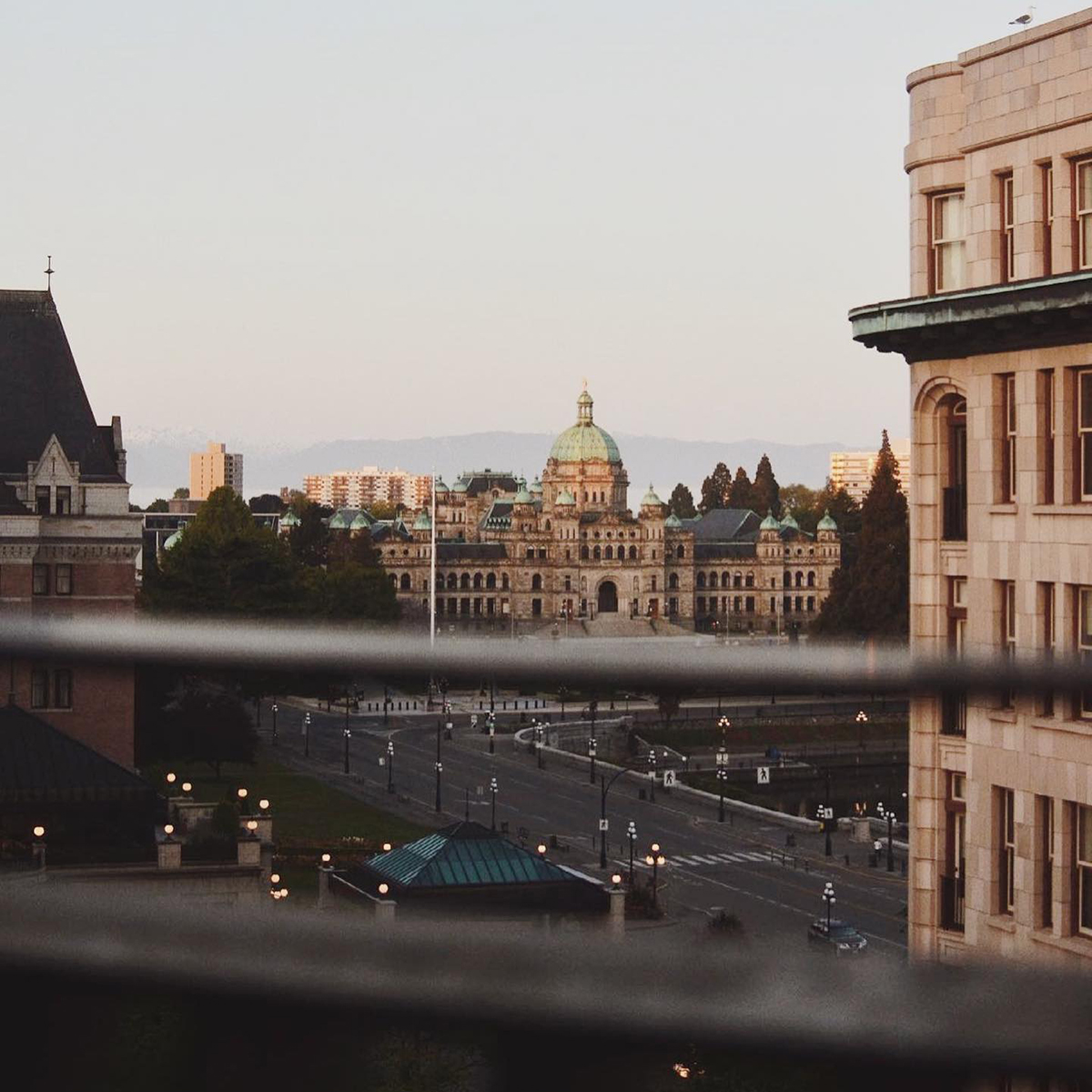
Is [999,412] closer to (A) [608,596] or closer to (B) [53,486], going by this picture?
(B) [53,486]

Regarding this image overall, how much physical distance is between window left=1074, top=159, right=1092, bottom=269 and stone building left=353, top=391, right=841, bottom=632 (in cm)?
12090

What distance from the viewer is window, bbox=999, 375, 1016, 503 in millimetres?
17891

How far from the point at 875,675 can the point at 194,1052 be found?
0.92m

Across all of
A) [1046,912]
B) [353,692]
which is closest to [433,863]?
[353,692]

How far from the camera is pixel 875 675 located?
7.47 ft

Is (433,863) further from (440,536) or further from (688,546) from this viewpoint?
(440,536)

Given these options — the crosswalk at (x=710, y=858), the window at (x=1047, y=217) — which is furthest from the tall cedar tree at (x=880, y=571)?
the window at (x=1047, y=217)

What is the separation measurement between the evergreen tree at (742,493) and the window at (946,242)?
482 ft

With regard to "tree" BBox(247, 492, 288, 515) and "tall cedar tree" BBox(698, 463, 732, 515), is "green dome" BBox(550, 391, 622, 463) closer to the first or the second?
"tall cedar tree" BBox(698, 463, 732, 515)

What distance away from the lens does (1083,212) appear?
1720cm

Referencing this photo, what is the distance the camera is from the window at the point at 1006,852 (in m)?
16.1

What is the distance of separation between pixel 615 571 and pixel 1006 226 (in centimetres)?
12320

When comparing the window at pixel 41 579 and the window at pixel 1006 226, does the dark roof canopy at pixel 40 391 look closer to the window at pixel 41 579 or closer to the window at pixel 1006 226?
the window at pixel 41 579

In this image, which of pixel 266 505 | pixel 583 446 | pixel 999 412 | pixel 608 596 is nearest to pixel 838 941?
pixel 999 412
